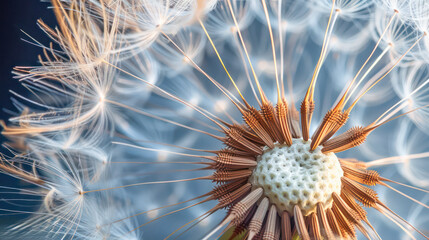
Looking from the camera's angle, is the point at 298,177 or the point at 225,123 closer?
the point at 298,177

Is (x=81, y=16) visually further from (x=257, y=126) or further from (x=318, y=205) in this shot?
(x=318, y=205)

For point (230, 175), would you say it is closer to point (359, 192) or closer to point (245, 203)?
point (245, 203)

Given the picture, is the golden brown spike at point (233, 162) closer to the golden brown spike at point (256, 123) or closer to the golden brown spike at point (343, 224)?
the golden brown spike at point (256, 123)

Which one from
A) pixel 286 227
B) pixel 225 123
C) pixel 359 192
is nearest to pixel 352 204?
pixel 359 192

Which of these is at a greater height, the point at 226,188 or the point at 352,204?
the point at 226,188

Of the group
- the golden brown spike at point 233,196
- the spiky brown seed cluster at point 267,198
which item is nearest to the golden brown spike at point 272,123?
the spiky brown seed cluster at point 267,198

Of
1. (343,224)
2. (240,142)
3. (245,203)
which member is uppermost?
(240,142)
